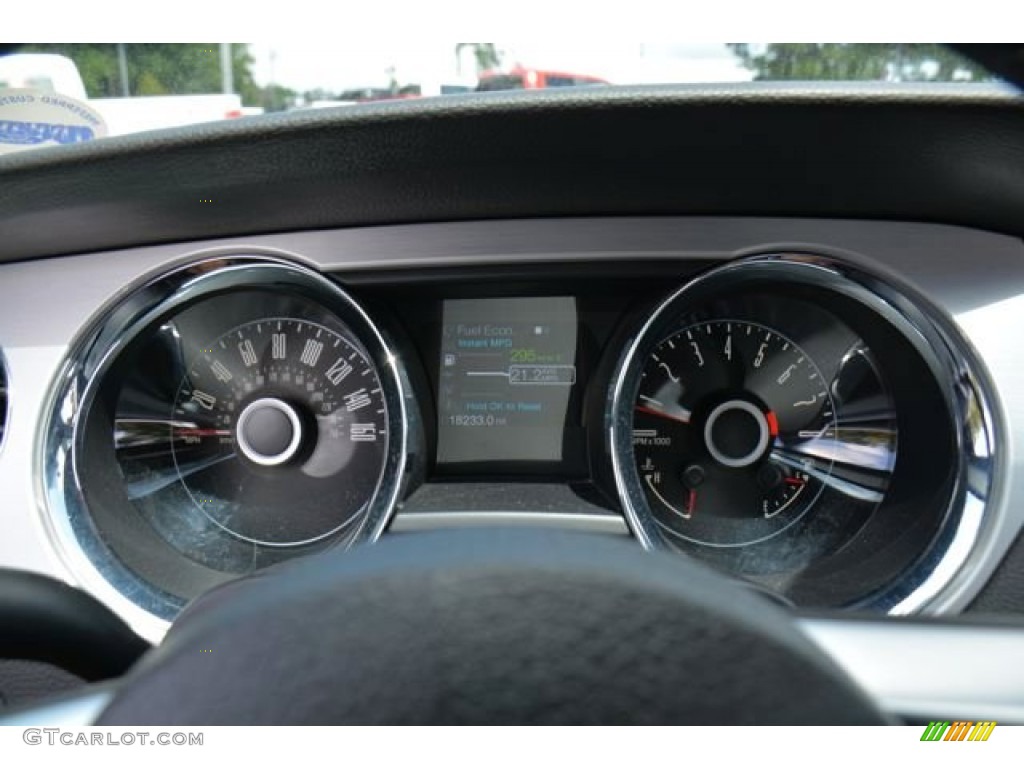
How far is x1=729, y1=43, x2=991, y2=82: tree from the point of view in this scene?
1468mm

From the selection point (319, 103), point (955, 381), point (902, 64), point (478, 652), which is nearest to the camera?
point (478, 652)

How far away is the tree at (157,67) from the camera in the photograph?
169 cm

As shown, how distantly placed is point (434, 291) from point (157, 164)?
66 cm

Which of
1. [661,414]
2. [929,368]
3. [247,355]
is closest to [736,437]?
[661,414]

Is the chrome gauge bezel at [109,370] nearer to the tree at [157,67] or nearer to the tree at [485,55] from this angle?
the tree at [157,67]

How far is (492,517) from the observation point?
77.5 inches

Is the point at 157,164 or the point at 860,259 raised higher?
the point at 157,164

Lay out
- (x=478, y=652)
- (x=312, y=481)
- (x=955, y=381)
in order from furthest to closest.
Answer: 1. (x=312, y=481)
2. (x=955, y=381)
3. (x=478, y=652)

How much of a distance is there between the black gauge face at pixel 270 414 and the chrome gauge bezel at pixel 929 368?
0.58 metres

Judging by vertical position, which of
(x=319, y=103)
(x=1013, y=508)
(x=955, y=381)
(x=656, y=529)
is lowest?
(x=656, y=529)

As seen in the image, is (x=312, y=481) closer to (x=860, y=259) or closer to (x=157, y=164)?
(x=157, y=164)

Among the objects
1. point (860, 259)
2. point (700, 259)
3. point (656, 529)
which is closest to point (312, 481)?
point (656, 529)
